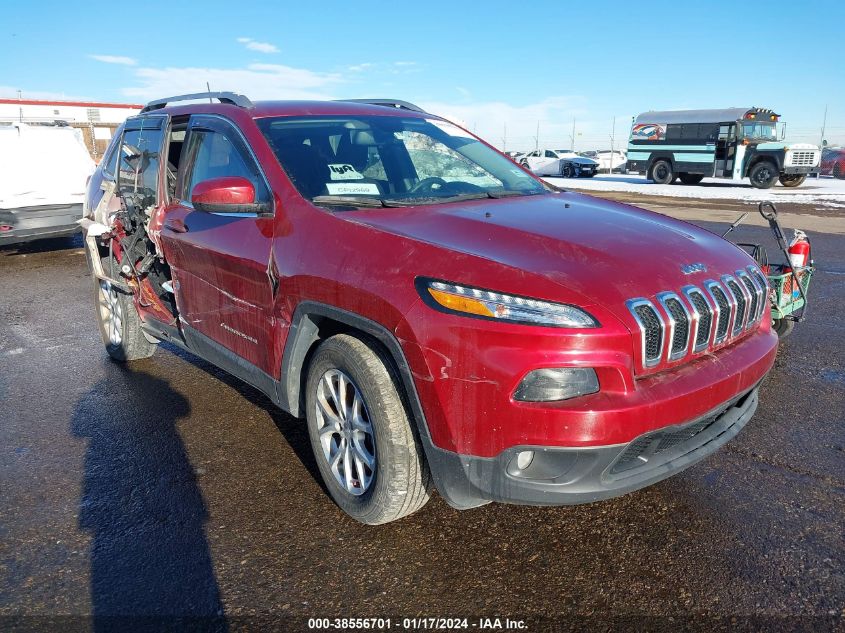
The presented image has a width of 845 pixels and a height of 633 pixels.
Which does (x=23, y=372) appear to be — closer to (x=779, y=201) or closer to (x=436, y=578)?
(x=436, y=578)

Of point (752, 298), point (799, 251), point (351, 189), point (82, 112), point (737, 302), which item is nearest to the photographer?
point (737, 302)

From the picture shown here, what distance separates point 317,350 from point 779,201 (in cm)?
1910

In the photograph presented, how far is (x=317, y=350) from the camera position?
288 centimetres

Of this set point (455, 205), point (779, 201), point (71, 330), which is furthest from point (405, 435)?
point (779, 201)

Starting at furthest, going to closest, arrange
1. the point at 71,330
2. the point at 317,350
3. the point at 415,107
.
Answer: the point at 71,330 → the point at 415,107 → the point at 317,350

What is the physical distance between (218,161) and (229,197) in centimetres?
71

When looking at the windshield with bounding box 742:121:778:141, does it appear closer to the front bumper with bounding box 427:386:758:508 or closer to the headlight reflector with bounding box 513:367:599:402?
the front bumper with bounding box 427:386:758:508

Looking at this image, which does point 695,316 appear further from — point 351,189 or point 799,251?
point 799,251

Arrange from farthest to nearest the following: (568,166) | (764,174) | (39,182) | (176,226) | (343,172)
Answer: (568,166)
(764,174)
(39,182)
(176,226)
(343,172)

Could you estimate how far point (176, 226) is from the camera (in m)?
3.88

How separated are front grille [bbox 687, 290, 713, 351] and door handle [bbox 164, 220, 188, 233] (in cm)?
271

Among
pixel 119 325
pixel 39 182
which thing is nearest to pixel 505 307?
pixel 119 325

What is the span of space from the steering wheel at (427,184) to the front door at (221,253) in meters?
0.76

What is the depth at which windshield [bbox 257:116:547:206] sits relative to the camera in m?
3.23
